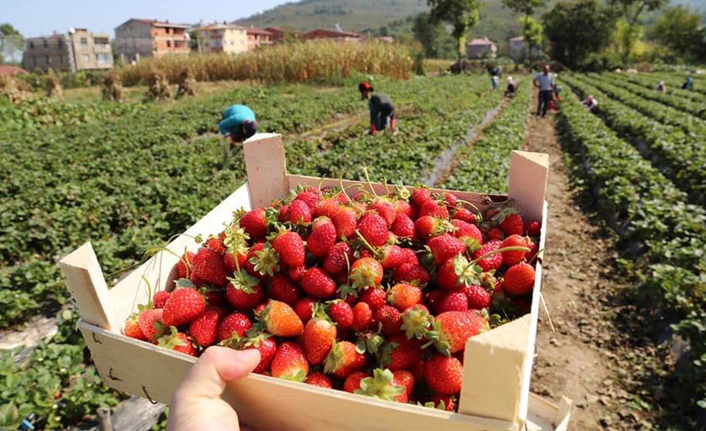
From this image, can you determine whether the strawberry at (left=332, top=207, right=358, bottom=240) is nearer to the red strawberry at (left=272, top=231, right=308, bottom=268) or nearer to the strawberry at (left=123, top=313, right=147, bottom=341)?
the red strawberry at (left=272, top=231, right=308, bottom=268)

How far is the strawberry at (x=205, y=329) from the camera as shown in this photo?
5.15ft

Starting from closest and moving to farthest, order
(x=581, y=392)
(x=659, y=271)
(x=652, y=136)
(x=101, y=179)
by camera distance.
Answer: (x=581, y=392) < (x=659, y=271) < (x=101, y=179) < (x=652, y=136)

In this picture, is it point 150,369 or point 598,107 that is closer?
point 150,369

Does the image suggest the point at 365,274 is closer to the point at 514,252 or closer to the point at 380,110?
the point at 514,252

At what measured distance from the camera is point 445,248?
5.51 feet

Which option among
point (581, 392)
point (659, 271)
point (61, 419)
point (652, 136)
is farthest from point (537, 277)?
point (652, 136)

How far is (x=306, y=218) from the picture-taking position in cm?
185

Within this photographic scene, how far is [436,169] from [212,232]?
6747 mm

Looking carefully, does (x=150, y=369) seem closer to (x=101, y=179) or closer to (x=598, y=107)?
(x=101, y=179)

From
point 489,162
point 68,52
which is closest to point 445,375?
point 489,162

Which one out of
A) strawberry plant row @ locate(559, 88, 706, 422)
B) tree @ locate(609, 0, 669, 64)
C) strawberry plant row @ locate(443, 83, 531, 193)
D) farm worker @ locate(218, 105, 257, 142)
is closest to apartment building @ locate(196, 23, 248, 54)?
tree @ locate(609, 0, 669, 64)

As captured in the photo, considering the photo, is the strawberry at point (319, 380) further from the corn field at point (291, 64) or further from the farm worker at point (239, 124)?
the corn field at point (291, 64)

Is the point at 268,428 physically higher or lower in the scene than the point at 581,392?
higher

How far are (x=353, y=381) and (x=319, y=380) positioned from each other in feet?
0.37
